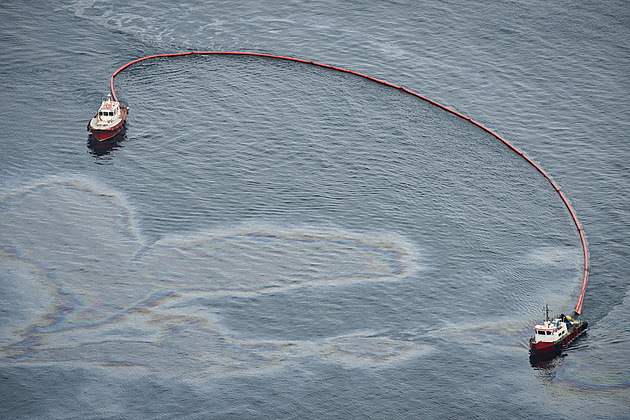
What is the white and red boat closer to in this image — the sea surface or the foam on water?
the sea surface

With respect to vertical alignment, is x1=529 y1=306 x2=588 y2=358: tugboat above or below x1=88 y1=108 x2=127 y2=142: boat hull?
below

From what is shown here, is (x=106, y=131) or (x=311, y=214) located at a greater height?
(x=106, y=131)

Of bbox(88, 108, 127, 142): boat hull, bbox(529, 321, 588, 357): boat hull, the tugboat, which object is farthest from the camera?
bbox(88, 108, 127, 142): boat hull

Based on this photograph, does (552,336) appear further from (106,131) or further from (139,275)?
(106,131)

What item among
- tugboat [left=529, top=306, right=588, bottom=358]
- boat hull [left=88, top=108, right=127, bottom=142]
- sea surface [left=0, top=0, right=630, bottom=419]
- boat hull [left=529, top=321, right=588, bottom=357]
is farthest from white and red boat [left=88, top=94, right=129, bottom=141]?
boat hull [left=529, top=321, right=588, bottom=357]

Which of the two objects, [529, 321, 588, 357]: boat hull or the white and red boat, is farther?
the white and red boat

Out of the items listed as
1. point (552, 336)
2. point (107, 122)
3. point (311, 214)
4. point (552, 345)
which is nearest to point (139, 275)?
point (311, 214)

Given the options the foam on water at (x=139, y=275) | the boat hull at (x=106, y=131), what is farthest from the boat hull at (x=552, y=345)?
the boat hull at (x=106, y=131)
